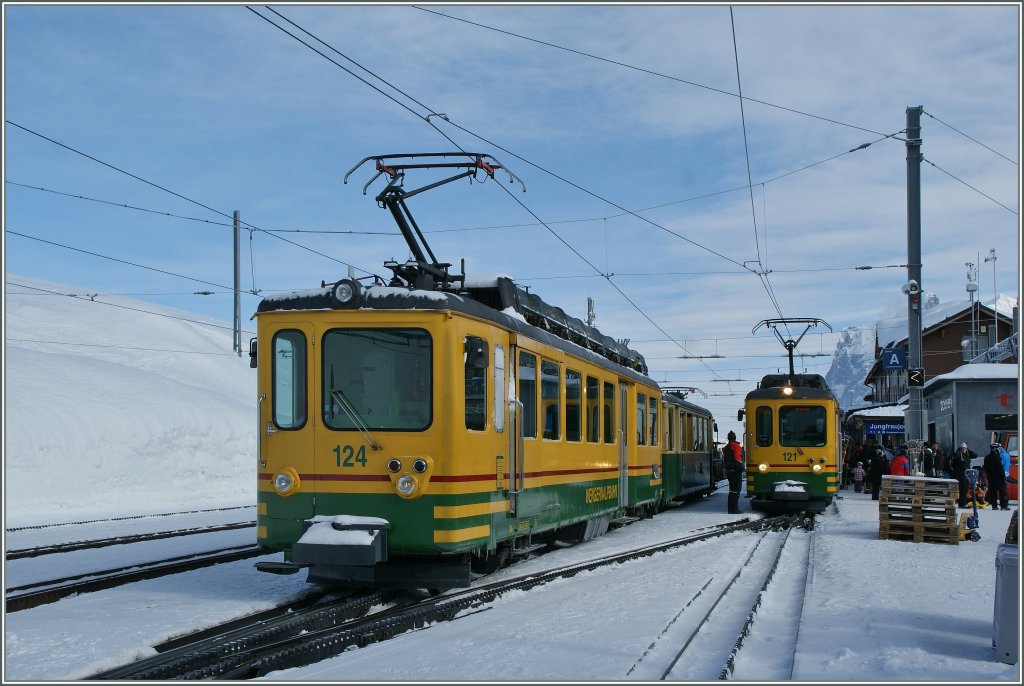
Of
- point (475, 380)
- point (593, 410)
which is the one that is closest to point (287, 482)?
point (475, 380)

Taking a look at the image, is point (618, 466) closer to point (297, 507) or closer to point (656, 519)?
point (656, 519)

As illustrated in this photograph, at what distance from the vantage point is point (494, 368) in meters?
10.4

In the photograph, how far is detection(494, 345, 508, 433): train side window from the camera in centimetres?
1044

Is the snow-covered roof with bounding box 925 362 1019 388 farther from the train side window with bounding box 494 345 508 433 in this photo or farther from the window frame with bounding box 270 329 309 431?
the window frame with bounding box 270 329 309 431

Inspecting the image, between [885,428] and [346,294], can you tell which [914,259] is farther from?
[885,428]

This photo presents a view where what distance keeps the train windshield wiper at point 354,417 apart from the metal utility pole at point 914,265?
13.1 m

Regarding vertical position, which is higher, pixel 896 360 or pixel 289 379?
pixel 896 360

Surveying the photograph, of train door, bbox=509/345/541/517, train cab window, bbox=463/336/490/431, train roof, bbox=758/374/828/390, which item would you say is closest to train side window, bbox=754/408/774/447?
train roof, bbox=758/374/828/390

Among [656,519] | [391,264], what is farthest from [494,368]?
[656,519]

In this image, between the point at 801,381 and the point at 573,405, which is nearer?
the point at 573,405

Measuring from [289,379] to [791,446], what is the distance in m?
15.0

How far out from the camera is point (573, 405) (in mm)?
13516

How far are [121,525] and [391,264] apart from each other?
10744 millimetres

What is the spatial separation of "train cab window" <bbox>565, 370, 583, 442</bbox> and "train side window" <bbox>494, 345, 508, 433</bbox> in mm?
2577
